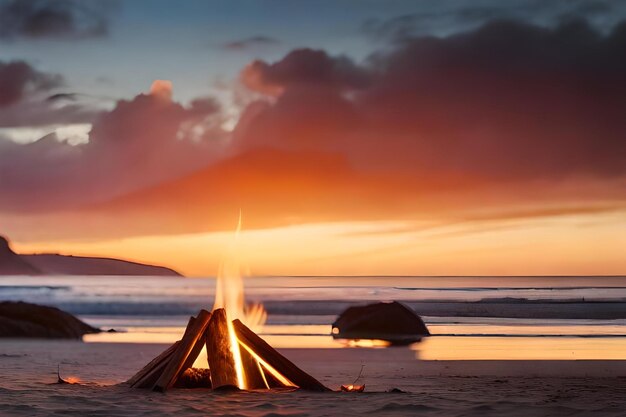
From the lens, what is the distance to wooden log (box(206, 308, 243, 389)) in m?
13.6

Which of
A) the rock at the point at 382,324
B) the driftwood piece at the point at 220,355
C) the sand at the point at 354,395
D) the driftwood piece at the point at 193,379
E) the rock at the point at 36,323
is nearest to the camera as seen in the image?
the sand at the point at 354,395

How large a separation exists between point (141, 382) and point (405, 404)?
461cm

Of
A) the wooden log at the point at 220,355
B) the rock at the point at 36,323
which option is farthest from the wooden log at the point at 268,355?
the rock at the point at 36,323

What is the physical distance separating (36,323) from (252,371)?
47.0ft

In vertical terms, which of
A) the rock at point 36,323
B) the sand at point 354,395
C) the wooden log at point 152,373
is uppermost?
the rock at point 36,323

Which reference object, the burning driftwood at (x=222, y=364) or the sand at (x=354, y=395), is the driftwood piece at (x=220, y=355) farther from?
the sand at (x=354, y=395)

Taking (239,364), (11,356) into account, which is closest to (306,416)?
(239,364)

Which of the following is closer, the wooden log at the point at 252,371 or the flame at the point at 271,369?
the wooden log at the point at 252,371

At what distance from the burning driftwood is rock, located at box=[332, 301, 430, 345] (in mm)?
13184

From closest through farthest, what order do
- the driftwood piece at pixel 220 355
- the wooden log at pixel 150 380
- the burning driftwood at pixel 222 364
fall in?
the driftwood piece at pixel 220 355, the burning driftwood at pixel 222 364, the wooden log at pixel 150 380

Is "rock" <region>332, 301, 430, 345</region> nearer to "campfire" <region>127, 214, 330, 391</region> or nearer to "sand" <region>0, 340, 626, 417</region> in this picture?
"sand" <region>0, 340, 626, 417</region>

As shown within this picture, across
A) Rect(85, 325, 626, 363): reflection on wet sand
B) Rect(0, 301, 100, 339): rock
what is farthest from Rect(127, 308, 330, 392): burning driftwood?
Rect(0, 301, 100, 339): rock

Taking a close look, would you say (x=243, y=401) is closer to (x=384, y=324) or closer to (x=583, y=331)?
(x=384, y=324)

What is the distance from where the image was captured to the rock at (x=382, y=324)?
2780 centimetres
